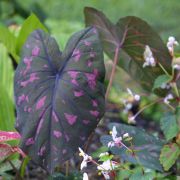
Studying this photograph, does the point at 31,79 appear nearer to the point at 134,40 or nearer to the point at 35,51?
the point at 35,51

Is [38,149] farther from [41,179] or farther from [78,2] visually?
[78,2]

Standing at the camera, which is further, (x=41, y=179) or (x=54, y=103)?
(x=41, y=179)

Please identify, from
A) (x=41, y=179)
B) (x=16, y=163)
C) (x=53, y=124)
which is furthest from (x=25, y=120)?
(x=41, y=179)

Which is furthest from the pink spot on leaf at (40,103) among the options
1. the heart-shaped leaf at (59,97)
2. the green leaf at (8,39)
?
the green leaf at (8,39)

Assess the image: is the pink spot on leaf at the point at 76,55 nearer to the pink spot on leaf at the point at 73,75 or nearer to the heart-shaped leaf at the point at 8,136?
the pink spot on leaf at the point at 73,75

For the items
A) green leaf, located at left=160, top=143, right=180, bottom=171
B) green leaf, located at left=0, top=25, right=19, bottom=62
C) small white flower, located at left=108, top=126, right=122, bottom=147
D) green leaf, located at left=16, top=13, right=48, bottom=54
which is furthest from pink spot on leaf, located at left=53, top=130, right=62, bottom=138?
green leaf, located at left=0, top=25, right=19, bottom=62

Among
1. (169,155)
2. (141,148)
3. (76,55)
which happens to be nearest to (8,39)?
(76,55)

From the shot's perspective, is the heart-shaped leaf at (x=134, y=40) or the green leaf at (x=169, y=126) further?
the heart-shaped leaf at (x=134, y=40)
